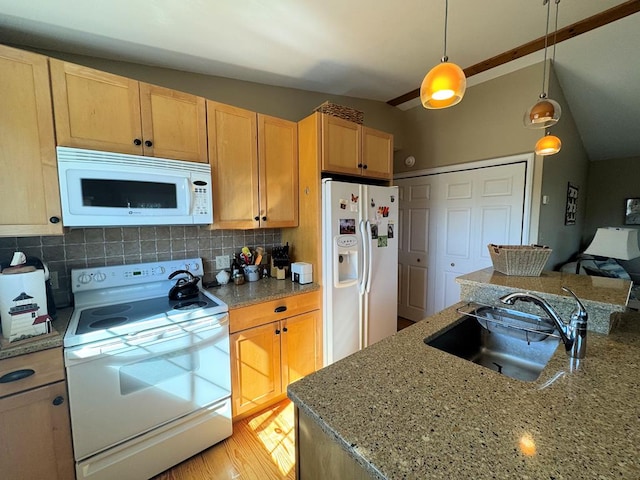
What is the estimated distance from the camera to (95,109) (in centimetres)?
146

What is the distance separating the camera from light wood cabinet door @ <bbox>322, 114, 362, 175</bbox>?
2.10 metres

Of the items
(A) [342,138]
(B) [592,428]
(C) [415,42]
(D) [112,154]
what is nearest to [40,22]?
(D) [112,154]

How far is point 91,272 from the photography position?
1.69m

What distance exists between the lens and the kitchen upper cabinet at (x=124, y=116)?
1.39 meters

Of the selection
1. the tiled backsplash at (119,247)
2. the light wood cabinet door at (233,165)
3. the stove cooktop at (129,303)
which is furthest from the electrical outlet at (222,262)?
the light wood cabinet door at (233,165)

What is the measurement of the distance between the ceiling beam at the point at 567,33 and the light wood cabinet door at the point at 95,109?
2.80 metres

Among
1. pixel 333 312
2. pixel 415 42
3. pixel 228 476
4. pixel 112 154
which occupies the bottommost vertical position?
pixel 228 476

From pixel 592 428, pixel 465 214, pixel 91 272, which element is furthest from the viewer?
pixel 465 214

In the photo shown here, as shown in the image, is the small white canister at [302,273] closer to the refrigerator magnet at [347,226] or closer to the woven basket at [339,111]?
the refrigerator magnet at [347,226]

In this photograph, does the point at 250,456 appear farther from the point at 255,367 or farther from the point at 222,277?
the point at 222,277

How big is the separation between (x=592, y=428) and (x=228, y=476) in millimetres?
1688

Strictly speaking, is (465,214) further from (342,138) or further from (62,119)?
(62,119)

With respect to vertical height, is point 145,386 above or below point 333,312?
below

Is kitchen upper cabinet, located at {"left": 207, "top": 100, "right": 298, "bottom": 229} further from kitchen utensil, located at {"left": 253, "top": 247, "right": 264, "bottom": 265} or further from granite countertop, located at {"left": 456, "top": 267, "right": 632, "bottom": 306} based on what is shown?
granite countertop, located at {"left": 456, "top": 267, "right": 632, "bottom": 306}
